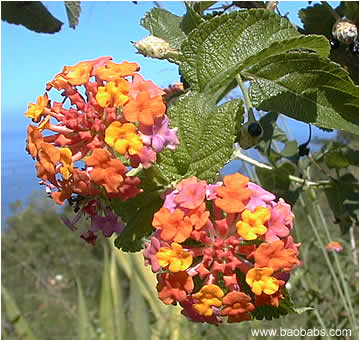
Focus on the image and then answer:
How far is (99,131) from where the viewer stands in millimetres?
375

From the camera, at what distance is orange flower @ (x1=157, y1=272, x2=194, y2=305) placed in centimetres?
35

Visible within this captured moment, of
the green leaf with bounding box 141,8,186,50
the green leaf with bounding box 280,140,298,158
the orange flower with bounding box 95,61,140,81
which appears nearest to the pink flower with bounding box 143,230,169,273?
the orange flower with bounding box 95,61,140,81

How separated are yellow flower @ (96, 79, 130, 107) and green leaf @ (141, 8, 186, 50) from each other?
0.51 ft

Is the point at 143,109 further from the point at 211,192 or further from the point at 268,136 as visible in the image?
the point at 268,136

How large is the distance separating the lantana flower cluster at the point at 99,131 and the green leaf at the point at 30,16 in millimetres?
309

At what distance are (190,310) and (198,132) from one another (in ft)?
0.40

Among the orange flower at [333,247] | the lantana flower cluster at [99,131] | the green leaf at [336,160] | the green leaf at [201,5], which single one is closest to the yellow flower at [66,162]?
the lantana flower cluster at [99,131]

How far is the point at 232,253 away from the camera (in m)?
0.37

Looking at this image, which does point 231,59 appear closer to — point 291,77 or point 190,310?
point 291,77

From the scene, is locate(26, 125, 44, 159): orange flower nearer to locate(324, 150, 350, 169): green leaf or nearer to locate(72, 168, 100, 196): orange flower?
locate(72, 168, 100, 196): orange flower

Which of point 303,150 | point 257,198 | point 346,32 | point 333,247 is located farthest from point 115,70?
point 333,247

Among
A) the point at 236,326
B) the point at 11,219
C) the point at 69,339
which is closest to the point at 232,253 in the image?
the point at 236,326

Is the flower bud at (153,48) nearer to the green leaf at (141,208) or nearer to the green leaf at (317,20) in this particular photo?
the green leaf at (141,208)

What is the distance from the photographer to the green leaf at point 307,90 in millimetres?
415
